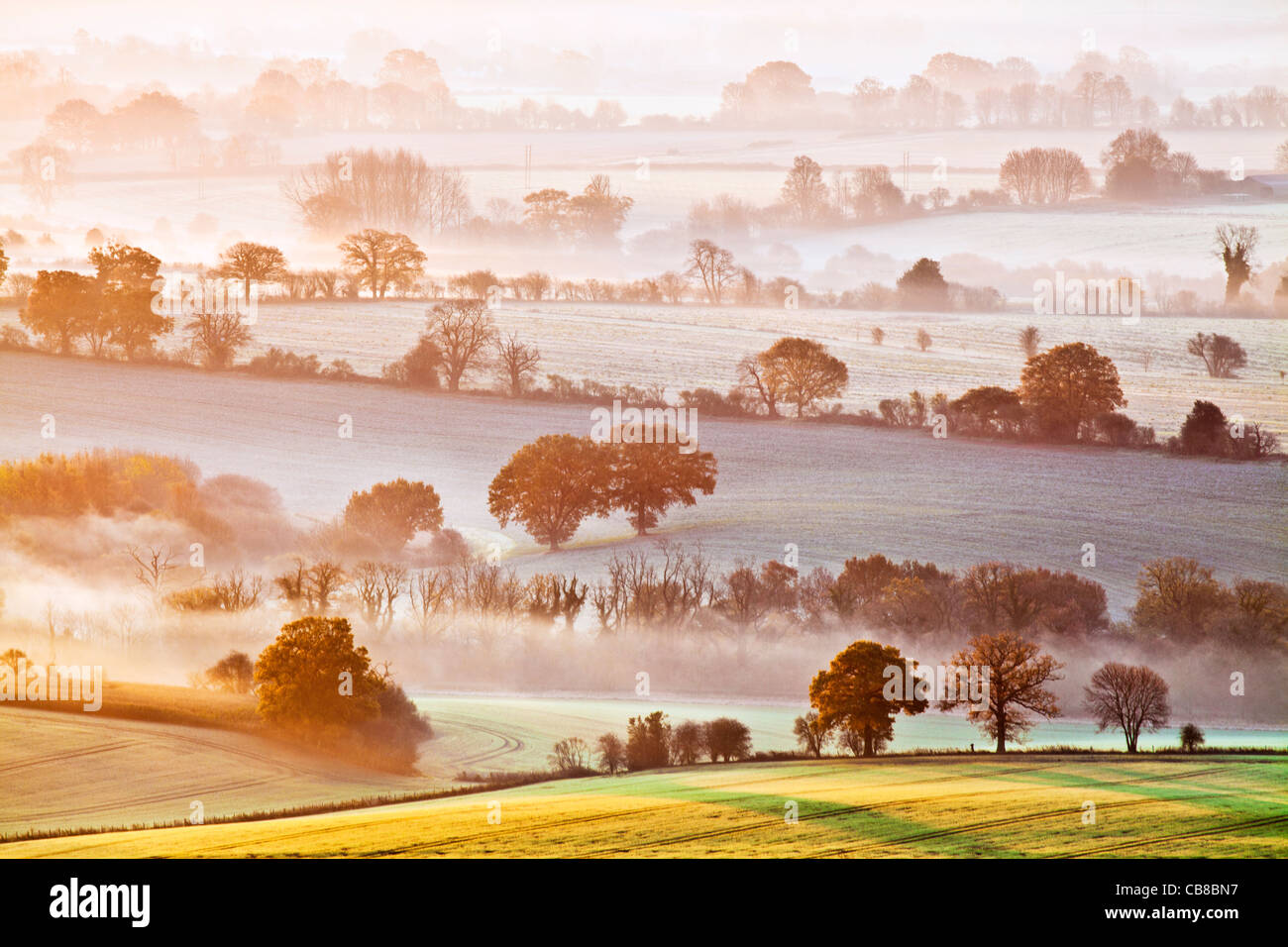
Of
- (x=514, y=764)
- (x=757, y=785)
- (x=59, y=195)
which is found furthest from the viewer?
(x=59, y=195)

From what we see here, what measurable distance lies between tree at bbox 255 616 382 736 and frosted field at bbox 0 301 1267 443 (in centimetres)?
554

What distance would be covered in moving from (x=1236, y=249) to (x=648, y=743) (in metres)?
11.3

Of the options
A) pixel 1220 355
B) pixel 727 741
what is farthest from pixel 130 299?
pixel 1220 355

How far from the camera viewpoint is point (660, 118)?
1984 centimetres

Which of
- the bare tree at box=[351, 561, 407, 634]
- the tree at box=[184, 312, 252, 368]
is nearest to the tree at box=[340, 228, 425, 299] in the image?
the tree at box=[184, 312, 252, 368]

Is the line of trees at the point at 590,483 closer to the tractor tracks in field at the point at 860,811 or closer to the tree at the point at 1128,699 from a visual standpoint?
the tree at the point at 1128,699

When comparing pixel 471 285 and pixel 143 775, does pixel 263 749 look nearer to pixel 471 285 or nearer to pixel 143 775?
pixel 143 775

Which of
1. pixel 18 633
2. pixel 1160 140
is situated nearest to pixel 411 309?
pixel 18 633

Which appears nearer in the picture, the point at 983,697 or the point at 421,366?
the point at 983,697

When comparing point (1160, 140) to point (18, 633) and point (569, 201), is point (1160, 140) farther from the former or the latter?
point (18, 633)

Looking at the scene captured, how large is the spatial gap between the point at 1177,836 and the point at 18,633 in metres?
13.5

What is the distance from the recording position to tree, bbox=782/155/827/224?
61.0 ft

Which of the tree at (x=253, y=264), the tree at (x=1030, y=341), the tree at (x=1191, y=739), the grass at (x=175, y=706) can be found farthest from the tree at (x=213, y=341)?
the tree at (x=1191, y=739)

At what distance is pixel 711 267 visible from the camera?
745 inches
